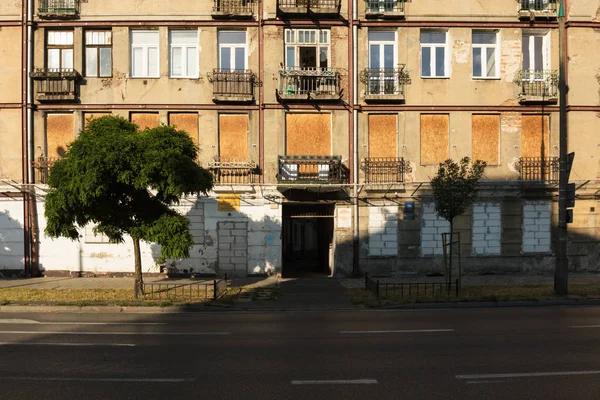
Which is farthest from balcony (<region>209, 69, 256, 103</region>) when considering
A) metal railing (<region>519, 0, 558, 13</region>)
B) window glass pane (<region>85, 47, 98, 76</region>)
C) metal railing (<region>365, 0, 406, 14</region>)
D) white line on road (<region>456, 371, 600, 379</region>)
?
white line on road (<region>456, 371, 600, 379</region>)

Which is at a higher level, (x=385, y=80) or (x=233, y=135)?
(x=385, y=80)

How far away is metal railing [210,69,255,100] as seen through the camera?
74.3 ft

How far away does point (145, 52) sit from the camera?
75.9ft

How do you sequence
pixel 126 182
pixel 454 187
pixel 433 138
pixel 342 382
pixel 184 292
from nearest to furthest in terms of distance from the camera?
pixel 342 382
pixel 126 182
pixel 454 187
pixel 184 292
pixel 433 138

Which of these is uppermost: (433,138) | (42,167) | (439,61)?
(439,61)

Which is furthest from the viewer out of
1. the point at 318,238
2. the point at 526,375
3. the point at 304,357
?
the point at 318,238

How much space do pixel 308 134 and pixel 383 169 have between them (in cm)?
344

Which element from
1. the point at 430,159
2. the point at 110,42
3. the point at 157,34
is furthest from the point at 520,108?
the point at 110,42

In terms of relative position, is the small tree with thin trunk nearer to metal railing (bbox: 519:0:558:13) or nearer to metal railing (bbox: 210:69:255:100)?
metal railing (bbox: 210:69:255:100)

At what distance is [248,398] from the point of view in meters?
6.64

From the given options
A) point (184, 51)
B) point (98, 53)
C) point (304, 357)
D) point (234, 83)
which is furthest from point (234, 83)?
point (304, 357)

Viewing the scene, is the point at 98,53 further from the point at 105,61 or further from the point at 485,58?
the point at 485,58

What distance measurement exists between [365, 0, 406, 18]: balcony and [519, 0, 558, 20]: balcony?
5014 mm

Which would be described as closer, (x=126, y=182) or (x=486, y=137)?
(x=126, y=182)
